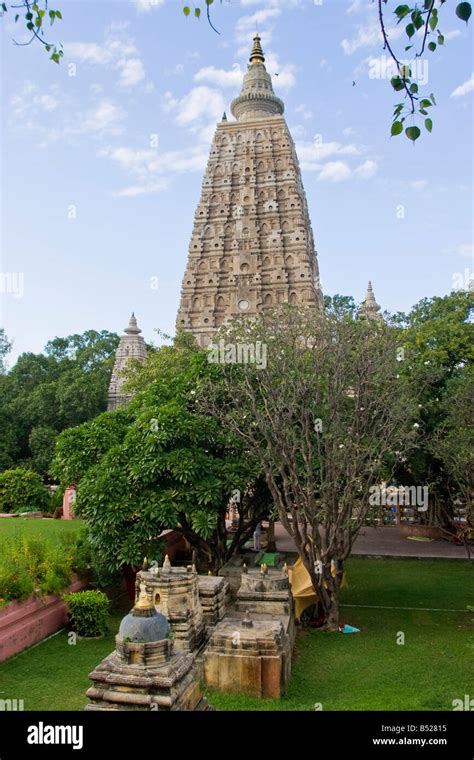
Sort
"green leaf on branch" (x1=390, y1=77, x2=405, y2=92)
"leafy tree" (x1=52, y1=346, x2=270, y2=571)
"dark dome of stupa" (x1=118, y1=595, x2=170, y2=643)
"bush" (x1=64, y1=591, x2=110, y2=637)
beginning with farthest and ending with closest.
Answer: "leafy tree" (x1=52, y1=346, x2=270, y2=571) → "bush" (x1=64, y1=591, x2=110, y2=637) → "dark dome of stupa" (x1=118, y1=595, x2=170, y2=643) → "green leaf on branch" (x1=390, y1=77, x2=405, y2=92)

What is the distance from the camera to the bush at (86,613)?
40.8 feet

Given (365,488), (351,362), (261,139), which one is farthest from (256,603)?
(261,139)

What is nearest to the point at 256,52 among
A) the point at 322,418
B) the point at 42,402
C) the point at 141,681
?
the point at 42,402

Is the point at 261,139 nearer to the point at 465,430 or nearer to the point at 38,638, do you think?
the point at 465,430

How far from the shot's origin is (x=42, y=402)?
39.3m

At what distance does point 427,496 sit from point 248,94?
26.5 meters

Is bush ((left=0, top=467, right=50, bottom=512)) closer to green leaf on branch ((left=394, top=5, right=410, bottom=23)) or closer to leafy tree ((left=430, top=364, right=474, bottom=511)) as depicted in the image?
leafy tree ((left=430, top=364, right=474, bottom=511))

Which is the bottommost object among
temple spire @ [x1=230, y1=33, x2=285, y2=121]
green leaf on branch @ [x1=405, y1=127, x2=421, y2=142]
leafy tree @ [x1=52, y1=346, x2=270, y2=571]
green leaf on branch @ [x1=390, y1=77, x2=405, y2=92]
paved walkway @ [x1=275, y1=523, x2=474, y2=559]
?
paved walkway @ [x1=275, y1=523, x2=474, y2=559]

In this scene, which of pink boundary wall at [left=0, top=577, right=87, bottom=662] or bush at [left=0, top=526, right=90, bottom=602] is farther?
bush at [left=0, top=526, right=90, bottom=602]

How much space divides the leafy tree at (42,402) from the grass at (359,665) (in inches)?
966

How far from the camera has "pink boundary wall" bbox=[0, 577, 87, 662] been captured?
10906 millimetres

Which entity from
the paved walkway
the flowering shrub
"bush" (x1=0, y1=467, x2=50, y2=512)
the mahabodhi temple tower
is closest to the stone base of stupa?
the flowering shrub

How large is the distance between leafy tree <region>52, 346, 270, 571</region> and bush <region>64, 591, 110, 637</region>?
3.40ft

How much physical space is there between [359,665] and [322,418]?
5.36m
